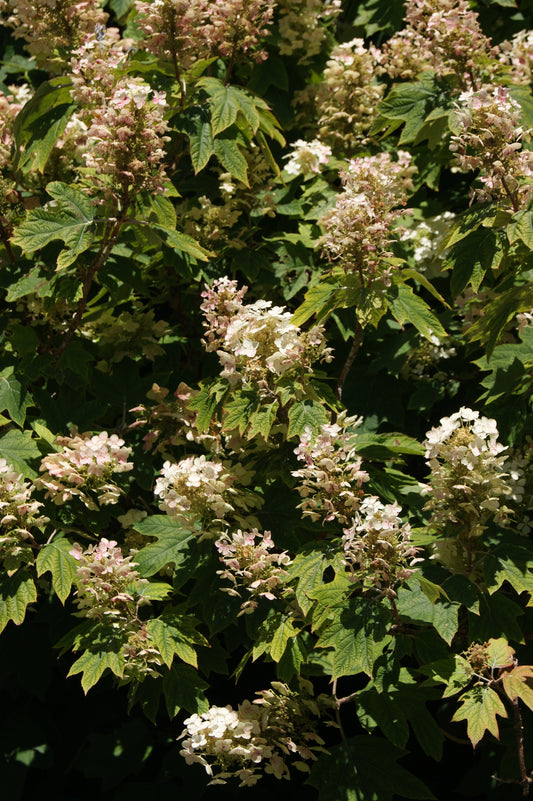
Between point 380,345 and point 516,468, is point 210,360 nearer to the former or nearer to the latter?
point 380,345

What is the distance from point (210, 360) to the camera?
12.3 ft

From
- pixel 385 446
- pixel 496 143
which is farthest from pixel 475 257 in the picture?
pixel 385 446

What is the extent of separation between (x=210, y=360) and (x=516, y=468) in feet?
4.77

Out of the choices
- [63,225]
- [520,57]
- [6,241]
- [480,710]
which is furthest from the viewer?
[520,57]

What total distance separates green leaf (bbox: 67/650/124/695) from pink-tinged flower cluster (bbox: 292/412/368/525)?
29.0 inches

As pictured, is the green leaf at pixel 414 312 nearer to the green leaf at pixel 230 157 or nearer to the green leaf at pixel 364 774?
the green leaf at pixel 230 157

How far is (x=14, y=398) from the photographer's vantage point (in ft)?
10.9

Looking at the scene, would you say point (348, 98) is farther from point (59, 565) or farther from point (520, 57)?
point (59, 565)

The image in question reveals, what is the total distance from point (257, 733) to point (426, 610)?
0.68 m

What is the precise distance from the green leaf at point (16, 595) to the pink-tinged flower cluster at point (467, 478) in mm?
1332

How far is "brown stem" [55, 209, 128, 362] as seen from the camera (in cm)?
321

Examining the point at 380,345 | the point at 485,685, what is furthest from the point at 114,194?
the point at 485,685

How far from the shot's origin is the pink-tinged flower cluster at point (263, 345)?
2730 mm

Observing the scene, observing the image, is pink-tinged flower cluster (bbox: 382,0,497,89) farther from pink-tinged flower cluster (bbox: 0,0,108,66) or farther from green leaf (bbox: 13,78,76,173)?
green leaf (bbox: 13,78,76,173)
